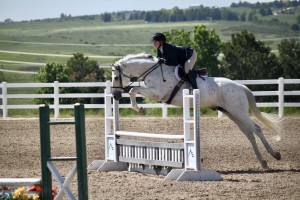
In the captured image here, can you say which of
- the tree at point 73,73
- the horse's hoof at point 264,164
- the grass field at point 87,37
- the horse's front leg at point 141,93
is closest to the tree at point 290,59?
the tree at point 73,73

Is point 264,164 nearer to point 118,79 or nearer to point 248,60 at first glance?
point 118,79

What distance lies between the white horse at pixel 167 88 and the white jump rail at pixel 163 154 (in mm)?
351

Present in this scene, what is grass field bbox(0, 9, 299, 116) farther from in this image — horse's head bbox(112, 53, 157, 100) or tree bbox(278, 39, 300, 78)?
horse's head bbox(112, 53, 157, 100)

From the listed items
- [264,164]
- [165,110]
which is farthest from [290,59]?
[264,164]

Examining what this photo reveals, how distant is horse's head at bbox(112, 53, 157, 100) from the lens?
12961mm

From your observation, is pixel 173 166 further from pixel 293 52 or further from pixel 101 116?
pixel 293 52

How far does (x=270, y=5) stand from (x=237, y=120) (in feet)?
586

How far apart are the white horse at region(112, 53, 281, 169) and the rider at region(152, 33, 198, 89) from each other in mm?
119

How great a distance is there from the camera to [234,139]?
16.6 metres

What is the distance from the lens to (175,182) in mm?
11539

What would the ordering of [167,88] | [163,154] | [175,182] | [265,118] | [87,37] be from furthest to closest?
[87,37]
[265,118]
[167,88]
[163,154]
[175,182]

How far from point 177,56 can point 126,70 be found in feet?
2.54

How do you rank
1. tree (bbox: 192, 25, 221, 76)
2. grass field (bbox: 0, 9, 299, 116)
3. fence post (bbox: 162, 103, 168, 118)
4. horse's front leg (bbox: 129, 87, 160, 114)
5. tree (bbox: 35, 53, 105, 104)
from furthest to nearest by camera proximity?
grass field (bbox: 0, 9, 299, 116), tree (bbox: 192, 25, 221, 76), tree (bbox: 35, 53, 105, 104), fence post (bbox: 162, 103, 168, 118), horse's front leg (bbox: 129, 87, 160, 114)

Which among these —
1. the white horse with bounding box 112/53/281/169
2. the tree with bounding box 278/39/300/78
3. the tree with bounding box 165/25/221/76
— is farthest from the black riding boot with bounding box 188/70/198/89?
the tree with bounding box 165/25/221/76
